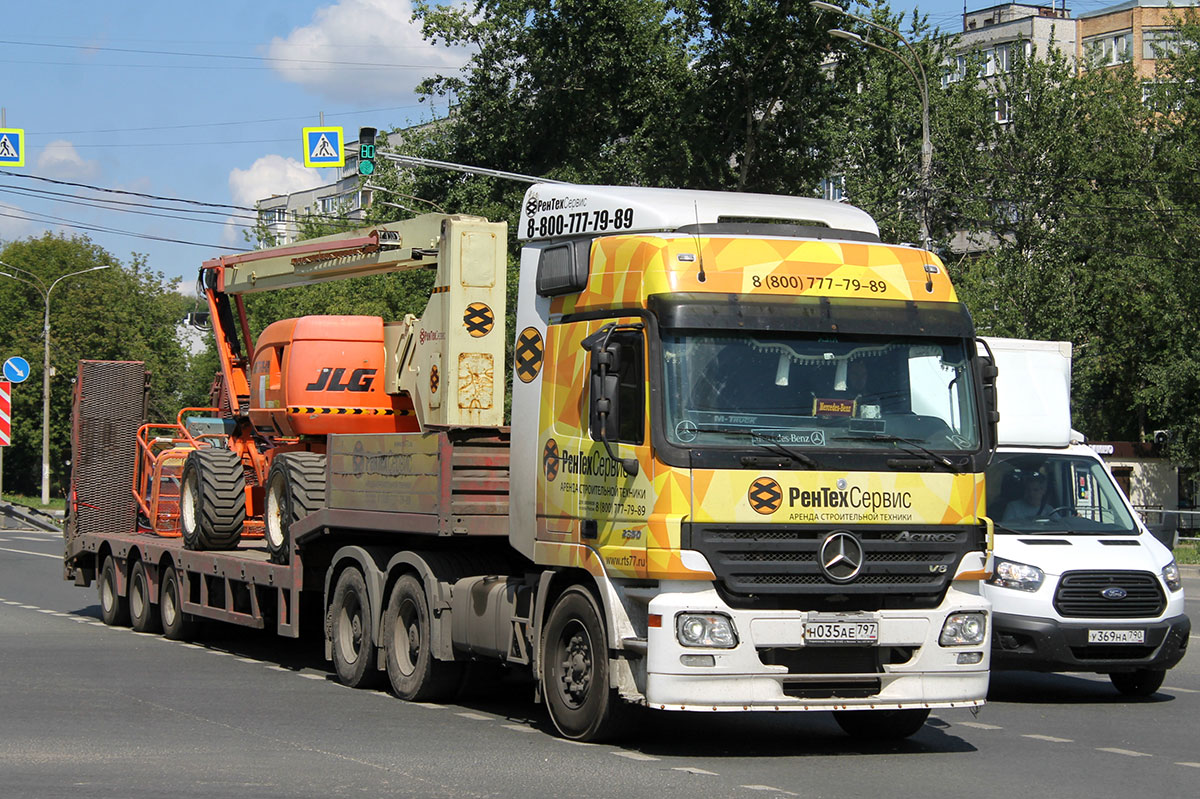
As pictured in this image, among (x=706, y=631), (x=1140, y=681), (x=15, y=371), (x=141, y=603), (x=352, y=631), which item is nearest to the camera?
(x=706, y=631)

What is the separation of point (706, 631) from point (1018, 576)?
4.11 meters

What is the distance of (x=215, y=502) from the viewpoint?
16.3m

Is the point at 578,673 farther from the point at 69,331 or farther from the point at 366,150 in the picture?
the point at 69,331

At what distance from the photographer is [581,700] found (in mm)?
10039

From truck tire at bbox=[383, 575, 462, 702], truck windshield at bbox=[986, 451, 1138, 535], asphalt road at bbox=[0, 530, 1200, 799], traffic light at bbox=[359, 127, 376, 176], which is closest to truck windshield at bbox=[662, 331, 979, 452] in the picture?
asphalt road at bbox=[0, 530, 1200, 799]

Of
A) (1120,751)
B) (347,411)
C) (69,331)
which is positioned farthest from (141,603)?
(69,331)

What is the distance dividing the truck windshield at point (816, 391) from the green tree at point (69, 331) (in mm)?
54486

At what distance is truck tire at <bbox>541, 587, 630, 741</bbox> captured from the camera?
31.9ft

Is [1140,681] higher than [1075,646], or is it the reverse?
[1075,646]

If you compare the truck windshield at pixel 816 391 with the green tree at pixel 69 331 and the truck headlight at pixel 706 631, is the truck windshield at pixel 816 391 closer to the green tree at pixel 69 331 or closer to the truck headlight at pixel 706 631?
the truck headlight at pixel 706 631

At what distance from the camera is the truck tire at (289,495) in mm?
13828

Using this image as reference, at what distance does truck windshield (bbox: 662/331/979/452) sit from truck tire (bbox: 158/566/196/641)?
29.1ft

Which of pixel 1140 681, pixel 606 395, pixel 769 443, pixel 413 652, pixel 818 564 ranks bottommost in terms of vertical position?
pixel 1140 681

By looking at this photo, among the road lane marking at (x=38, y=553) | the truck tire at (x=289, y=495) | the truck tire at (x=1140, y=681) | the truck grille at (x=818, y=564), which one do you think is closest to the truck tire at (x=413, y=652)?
the truck tire at (x=289, y=495)
